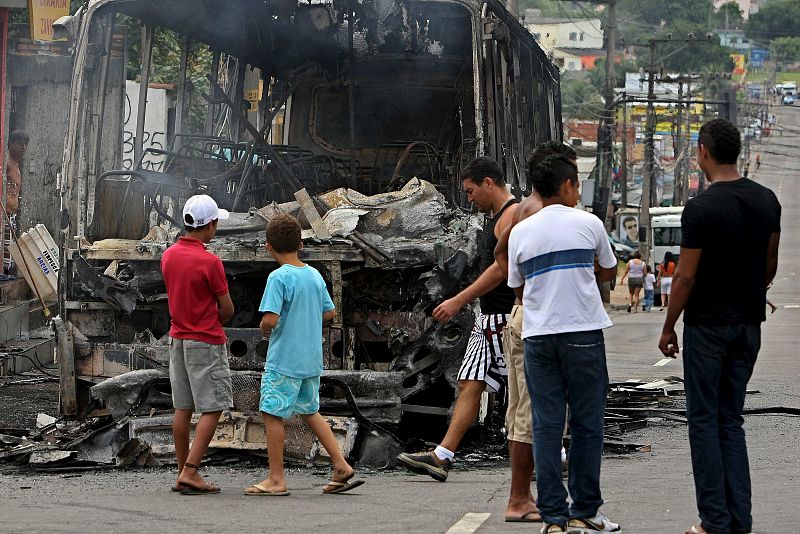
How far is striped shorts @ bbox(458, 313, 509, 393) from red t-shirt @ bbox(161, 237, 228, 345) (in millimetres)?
1321

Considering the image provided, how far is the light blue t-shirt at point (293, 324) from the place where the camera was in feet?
22.6

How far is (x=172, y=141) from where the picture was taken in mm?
10250

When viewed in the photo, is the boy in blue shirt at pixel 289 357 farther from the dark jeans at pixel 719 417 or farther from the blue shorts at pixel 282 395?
the dark jeans at pixel 719 417

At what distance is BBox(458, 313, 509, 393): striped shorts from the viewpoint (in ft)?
23.4

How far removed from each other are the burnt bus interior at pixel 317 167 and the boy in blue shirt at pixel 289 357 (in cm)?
117

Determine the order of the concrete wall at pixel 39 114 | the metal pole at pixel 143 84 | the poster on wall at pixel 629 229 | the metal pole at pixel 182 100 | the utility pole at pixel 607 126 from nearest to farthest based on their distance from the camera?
the metal pole at pixel 143 84
the metal pole at pixel 182 100
the concrete wall at pixel 39 114
the utility pole at pixel 607 126
the poster on wall at pixel 629 229

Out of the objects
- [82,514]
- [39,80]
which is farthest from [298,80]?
[39,80]

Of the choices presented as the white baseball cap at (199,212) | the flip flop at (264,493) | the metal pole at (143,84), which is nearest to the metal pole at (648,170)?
the metal pole at (143,84)

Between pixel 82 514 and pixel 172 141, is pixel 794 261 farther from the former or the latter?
pixel 82 514

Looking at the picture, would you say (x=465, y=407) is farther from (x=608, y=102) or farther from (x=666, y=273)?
(x=608, y=102)

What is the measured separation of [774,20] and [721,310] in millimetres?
165168

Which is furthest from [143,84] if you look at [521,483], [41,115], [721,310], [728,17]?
[728,17]

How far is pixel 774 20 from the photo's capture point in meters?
162

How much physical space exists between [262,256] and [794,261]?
47848 mm
